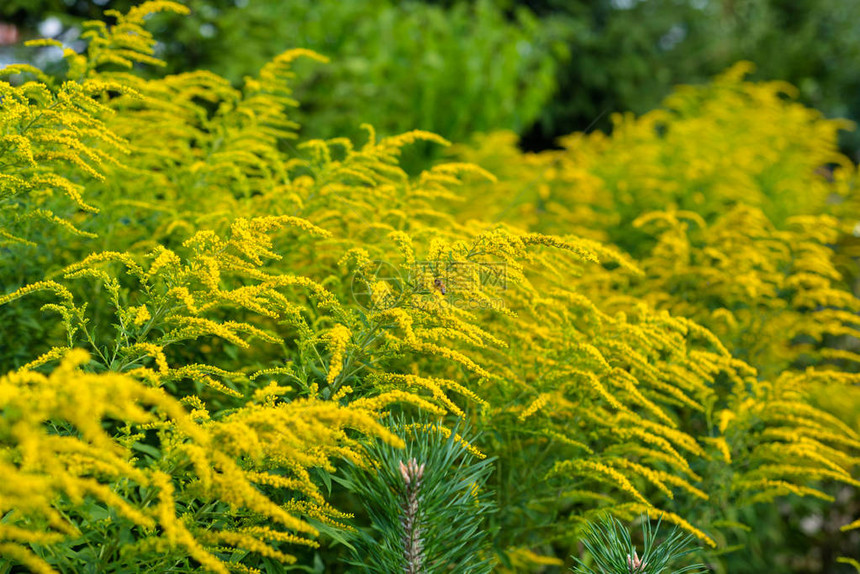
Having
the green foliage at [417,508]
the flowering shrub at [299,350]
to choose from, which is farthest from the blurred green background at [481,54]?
the green foliage at [417,508]

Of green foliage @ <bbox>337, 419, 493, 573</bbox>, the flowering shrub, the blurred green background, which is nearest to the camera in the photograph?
the flowering shrub

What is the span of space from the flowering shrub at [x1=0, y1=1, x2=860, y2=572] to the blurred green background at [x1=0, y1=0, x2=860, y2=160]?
0.75 m

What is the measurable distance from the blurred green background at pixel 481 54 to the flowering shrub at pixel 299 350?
749 mm

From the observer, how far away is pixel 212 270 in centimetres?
156

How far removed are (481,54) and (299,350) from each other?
16.9 feet

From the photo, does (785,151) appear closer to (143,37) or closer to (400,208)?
(400,208)

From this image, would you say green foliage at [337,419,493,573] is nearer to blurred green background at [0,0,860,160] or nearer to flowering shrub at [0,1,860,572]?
flowering shrub at [0,1,860,572]

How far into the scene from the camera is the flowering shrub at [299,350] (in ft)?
4.25

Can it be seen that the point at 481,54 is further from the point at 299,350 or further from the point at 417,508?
the point at 417,508

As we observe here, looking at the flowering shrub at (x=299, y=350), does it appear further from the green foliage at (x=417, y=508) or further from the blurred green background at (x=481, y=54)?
the blurred green background at (x=481, y=54)

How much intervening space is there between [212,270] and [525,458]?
3.87 ft

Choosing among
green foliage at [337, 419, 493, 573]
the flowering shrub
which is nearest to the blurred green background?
the flowering shrub

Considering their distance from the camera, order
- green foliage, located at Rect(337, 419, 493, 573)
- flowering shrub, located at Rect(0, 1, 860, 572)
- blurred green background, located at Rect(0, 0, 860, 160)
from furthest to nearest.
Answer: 1. blurred green background, located at Rect(0, 0, 860, 160)
2. green foliage, located at Rect(337, 419, 493, 573)
3. flowering shrub, located at Rect(0, 1, 860, 572)

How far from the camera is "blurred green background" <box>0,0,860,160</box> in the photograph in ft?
15.5
